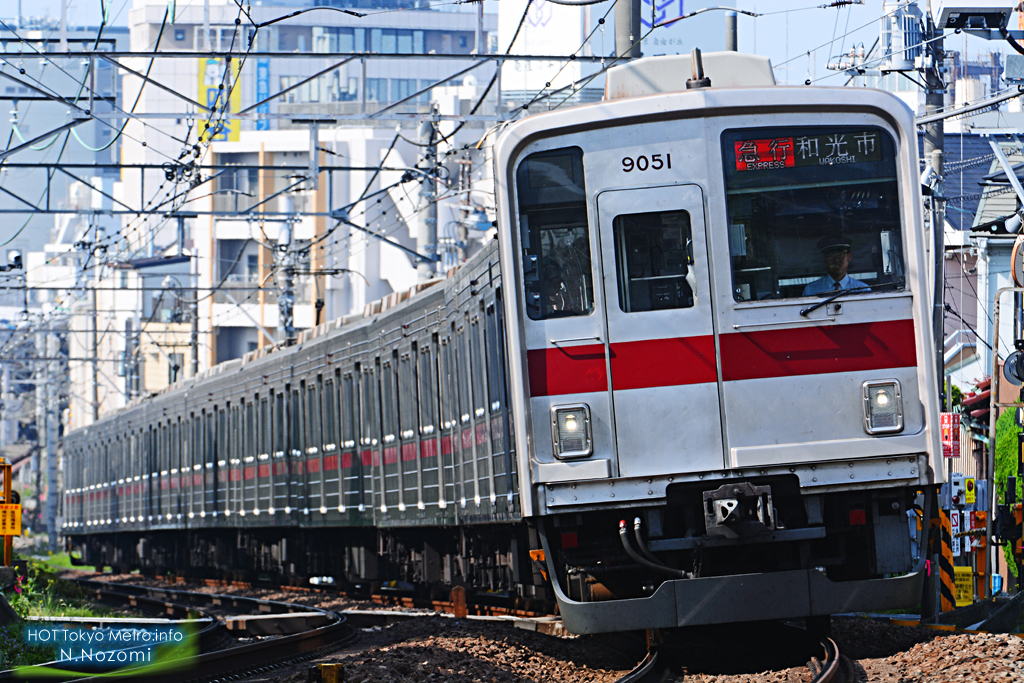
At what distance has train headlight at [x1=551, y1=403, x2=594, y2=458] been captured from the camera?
7637 mm

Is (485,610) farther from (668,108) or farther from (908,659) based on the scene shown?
(668,108)

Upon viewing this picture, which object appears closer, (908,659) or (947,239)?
(908,659)

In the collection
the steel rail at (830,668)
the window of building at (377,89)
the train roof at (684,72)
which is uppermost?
the window of building at (377,89)

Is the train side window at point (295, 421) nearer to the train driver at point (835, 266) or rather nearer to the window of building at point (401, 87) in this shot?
the train driver at point (835, 266)

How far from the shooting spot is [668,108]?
25.4 ft

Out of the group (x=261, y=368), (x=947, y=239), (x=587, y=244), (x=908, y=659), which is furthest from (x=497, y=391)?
(x=947, y=239)

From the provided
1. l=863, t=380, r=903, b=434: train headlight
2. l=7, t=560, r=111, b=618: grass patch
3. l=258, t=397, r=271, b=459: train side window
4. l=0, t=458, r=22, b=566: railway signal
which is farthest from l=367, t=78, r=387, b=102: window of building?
l=863, t=380, r=903, b=434: train headlight

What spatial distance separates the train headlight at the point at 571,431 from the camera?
7637mm

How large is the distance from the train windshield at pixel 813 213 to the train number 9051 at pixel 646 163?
0.35 meters

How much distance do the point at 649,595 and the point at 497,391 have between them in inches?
114

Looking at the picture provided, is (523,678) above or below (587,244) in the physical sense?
below

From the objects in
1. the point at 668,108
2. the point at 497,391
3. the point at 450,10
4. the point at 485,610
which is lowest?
the point at 485,610

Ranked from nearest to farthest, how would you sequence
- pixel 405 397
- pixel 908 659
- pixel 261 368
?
pixel 908 659 < pixel 405 397 < pixel 261 368

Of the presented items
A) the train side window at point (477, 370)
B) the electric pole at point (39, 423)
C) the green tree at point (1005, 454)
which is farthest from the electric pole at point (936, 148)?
the electric pole at point (39, 423)
